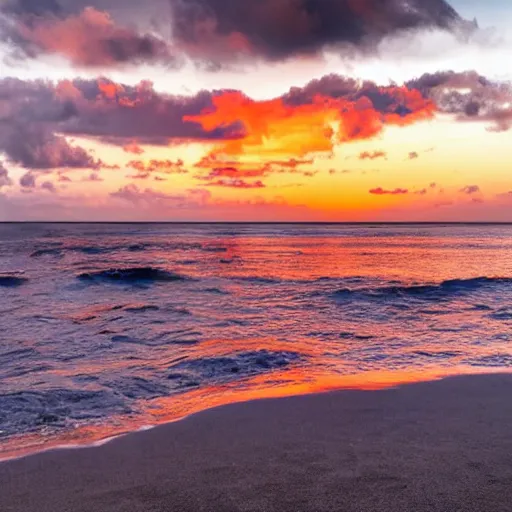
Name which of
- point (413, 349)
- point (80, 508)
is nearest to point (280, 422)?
point (80, 508)

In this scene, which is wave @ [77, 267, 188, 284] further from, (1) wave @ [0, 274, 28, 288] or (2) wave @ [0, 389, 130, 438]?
(2) wave @ [0, 389, 130, 438]

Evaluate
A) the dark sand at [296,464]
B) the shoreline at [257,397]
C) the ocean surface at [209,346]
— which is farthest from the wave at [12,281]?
the dark sand at [296,464]

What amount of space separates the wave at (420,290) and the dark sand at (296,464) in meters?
13.1

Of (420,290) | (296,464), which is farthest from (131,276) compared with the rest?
(296,464)

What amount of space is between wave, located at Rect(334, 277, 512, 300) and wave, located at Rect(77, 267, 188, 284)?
10707 millimetres

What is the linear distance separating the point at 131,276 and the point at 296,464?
80.1 feet

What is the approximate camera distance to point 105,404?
23.1ft

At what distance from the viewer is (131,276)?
27.9 m

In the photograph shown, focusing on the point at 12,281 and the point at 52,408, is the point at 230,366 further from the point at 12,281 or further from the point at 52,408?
the point at 12,281

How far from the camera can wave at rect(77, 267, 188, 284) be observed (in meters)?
26.8

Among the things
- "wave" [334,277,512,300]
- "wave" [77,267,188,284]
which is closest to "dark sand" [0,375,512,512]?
"wave" [334,277,512,300]

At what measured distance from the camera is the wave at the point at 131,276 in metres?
26.8

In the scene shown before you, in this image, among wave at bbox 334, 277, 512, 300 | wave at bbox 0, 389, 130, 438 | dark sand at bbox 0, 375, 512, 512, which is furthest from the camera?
wave at bbox 334, 277, 512, 300

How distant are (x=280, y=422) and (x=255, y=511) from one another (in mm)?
2181
